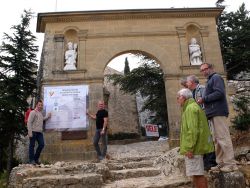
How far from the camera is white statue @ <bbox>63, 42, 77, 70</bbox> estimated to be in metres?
12.0

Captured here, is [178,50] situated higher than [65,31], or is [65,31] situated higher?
[65,31]

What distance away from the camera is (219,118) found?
498 centimetres

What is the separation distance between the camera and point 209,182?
481cm

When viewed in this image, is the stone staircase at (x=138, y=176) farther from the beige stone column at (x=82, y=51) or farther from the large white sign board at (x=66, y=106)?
the beige stone column at (x=82, y=51)

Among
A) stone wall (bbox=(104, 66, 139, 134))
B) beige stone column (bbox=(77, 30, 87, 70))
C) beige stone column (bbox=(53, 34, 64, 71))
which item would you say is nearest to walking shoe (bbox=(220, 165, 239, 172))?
beige stone column (bbox=(77, 30, 87, 70))

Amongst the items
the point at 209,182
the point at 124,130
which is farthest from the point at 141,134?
the point at 209,182

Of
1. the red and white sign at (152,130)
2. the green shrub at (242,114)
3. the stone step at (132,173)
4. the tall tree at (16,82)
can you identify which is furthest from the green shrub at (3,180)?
the red and white sign at (152,130)

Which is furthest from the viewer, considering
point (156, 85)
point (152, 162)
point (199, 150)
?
point (156, 85)

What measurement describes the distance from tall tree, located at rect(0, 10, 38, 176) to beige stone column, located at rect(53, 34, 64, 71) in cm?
85

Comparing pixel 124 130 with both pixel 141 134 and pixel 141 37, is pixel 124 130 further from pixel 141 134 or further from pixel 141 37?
pixel 141 37

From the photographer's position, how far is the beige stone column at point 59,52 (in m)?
12.0

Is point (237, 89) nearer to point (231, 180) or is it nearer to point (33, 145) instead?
point (231, 180)

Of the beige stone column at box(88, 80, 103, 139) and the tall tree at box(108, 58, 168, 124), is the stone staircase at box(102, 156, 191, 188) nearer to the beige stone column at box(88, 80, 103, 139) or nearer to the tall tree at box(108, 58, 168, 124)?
the beige stone column at box(88, 80, 103, 139)

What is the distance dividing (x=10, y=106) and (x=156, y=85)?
8968mm
